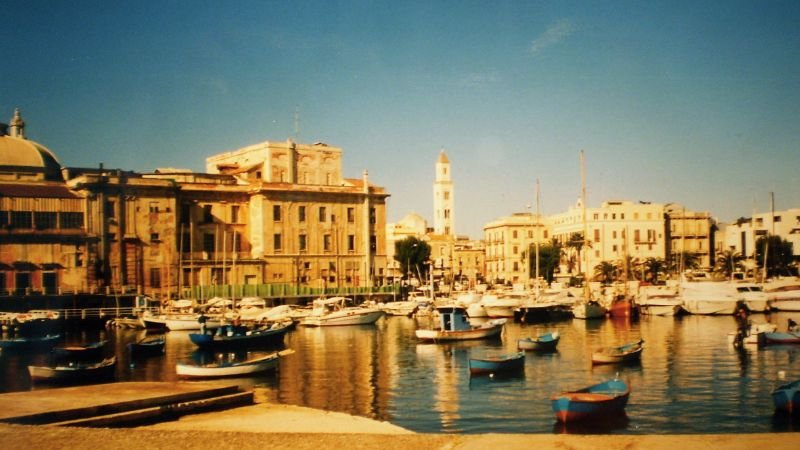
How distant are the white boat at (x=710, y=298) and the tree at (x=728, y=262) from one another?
25.0m

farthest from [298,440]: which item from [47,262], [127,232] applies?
[127,232]

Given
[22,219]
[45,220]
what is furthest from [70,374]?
[45,220]

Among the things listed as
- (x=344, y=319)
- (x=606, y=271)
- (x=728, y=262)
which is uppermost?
(x=728, y=262)

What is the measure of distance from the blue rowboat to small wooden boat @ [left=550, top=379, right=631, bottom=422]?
14.5 feet

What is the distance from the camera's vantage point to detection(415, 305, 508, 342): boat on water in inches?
1903

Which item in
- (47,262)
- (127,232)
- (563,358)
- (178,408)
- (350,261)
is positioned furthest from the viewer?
(350,261)

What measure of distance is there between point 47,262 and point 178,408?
48.8m

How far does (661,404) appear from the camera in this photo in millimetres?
26328

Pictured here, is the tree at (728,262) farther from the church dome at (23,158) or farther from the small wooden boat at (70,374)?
the small wooden boat at (70,374)

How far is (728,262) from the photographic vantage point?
328 ft

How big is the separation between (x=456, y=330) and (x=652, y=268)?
64129 millimetres

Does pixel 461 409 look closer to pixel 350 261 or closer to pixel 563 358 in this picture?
pixel 563 358

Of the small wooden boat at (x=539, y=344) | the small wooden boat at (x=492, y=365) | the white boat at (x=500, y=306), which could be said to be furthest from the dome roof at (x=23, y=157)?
the small wooden boat at (x=492, y=365)

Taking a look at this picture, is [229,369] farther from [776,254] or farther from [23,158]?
[776,254]
